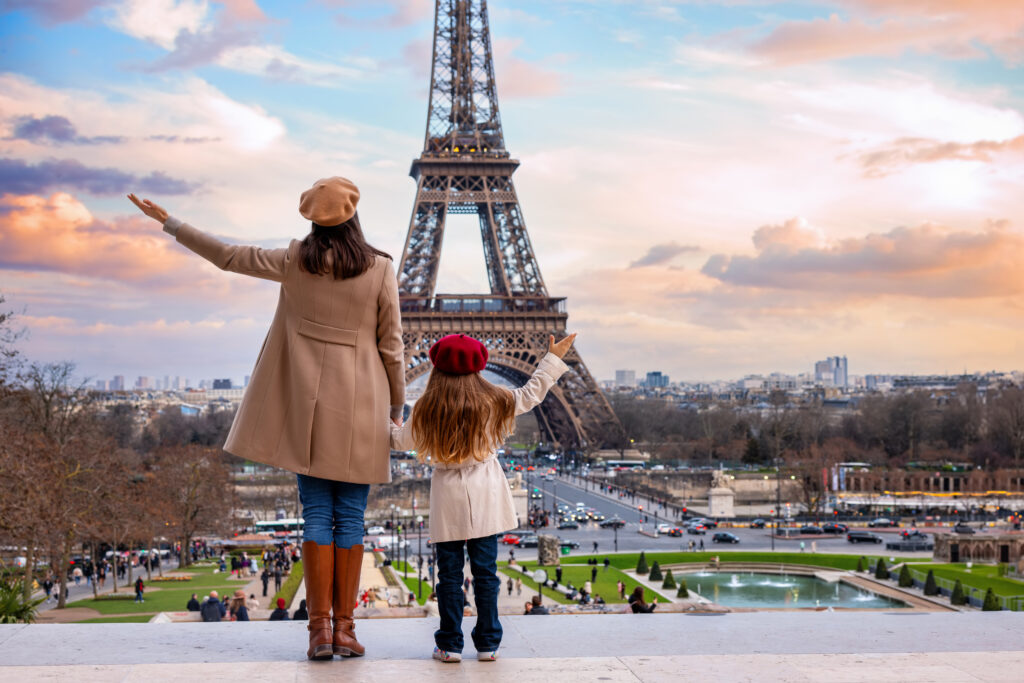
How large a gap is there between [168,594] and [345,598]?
27.9 m

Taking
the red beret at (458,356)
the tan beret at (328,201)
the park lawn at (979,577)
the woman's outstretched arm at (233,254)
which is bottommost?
the park lawn at (979,577)

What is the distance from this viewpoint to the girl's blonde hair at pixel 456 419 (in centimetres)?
574

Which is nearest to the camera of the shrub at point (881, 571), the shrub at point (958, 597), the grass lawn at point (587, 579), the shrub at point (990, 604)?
the shrub at point (990, 604)

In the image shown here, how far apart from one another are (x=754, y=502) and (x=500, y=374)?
18305 millimetres

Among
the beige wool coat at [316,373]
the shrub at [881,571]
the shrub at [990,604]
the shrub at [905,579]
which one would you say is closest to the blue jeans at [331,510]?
the beige wool coat at [316,373]

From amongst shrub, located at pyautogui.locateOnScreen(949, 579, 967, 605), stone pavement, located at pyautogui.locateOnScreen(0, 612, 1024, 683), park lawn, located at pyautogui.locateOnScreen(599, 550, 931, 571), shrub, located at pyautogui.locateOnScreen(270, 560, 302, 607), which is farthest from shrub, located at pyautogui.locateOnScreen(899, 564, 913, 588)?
stone pavement, located at pyautogui.locateOnScreen(0, 612, 1024, 683)

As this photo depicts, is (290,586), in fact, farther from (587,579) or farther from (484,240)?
(484,240)

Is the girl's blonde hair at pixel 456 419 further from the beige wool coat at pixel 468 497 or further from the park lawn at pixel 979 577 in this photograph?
the park lawn at pixel 979 577

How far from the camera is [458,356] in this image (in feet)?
19.0

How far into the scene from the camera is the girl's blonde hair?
5.74 meters

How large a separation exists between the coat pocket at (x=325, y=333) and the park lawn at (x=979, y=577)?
3242 cm

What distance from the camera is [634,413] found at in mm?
100812

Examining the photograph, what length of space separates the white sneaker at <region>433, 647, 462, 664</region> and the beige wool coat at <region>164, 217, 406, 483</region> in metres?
0.94

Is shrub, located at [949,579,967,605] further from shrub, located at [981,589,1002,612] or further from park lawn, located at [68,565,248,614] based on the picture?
park lawn, located at [68,565,248,614]
